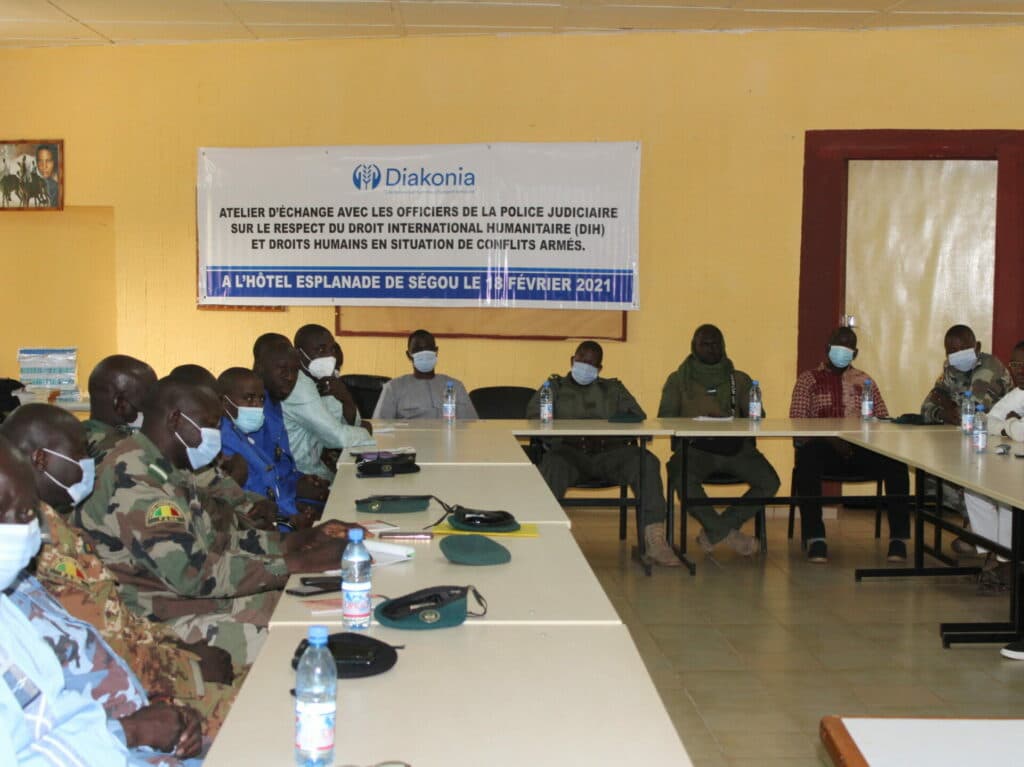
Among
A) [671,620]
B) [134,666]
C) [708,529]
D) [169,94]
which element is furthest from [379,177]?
[134,666]

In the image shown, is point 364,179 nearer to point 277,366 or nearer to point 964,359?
point 277,366

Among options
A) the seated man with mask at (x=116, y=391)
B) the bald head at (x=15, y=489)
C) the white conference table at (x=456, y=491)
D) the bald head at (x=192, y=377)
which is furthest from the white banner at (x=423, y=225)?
the bald head at (x=15, y=489)

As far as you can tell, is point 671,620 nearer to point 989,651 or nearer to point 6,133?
point 989,651

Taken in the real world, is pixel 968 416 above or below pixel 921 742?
above

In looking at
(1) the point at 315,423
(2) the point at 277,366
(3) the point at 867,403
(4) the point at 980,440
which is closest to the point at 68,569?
(2) the point at 277,366

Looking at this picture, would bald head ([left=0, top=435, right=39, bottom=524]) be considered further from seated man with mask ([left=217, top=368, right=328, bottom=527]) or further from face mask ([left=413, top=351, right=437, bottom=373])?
face mask ([left=413, top=351, right=437, bottom=373])

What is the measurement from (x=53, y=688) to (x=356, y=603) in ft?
2.02

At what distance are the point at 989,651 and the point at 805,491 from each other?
1857 mm

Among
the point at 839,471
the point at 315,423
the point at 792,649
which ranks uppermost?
the point at 315,423

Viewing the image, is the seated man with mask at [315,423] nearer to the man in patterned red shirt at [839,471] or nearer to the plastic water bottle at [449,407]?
the plastic water bottle at [449,407]

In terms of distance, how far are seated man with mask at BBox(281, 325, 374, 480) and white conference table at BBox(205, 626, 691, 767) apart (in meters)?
2.74

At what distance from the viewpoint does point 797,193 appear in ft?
24.1

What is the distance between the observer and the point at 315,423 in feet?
16.4

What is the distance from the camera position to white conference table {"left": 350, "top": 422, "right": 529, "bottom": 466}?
190 inches
